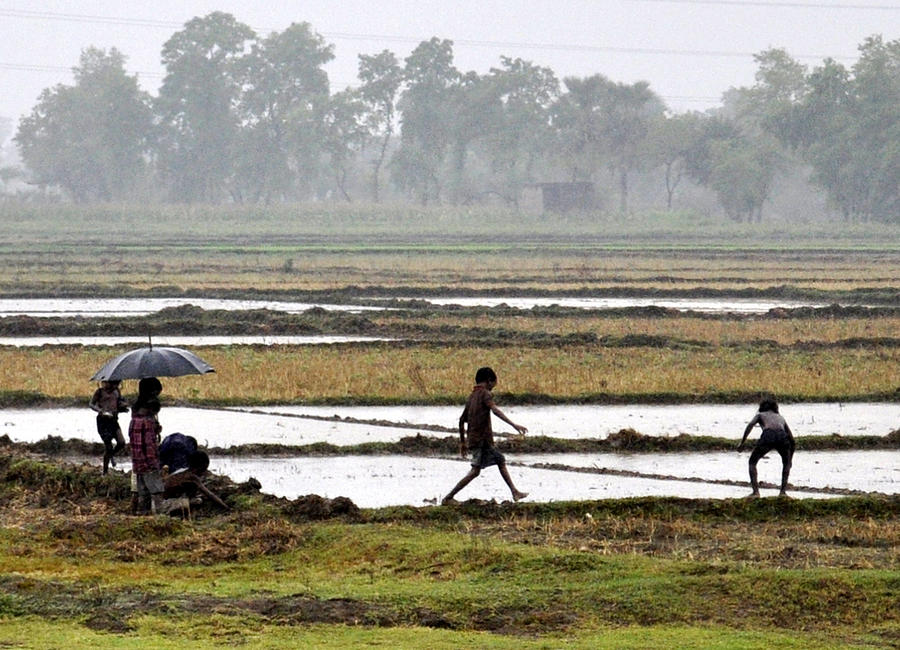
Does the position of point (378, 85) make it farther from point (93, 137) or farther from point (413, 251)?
point (413, 251)

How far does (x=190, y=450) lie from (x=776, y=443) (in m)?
5.04

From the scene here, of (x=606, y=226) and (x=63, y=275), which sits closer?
(x=63, y=275)

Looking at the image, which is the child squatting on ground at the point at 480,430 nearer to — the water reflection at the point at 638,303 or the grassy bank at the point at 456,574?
the grassy bank at the point at 456,574

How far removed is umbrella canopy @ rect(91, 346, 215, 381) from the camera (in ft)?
42.0

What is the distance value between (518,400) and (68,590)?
1092 cm

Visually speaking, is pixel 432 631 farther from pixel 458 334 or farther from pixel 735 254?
pixel 735 254

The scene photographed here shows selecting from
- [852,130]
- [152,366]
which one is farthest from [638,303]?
[852,130]

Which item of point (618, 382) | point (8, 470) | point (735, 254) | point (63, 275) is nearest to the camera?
point (8, 470)

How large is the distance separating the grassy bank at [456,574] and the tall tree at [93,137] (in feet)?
294

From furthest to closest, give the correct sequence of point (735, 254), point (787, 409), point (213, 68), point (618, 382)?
point (213, 68), point (735, 254), point (618, 382), point (787, 409)

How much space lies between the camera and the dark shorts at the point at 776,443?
13.1 m

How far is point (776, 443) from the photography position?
13.1 m

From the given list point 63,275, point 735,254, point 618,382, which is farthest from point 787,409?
point 735,254

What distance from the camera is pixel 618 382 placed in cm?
2136
